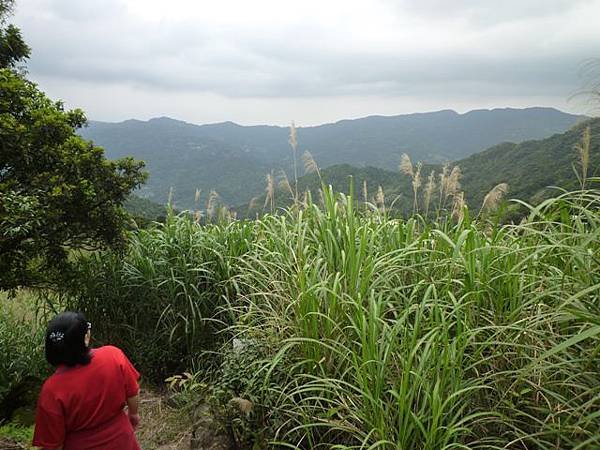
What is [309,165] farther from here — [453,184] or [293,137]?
[453,184]

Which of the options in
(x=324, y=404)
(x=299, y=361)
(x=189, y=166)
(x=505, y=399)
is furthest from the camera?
(x=189, y=166)

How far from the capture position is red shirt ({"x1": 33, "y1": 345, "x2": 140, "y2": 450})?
1.92 metres

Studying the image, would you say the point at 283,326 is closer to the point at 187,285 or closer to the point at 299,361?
the point at 299,361

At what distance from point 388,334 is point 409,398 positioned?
1.05 ft

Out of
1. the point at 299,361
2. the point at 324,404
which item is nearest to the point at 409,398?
the point at 324,404

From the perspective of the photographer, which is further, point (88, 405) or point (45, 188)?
point (45, 188)

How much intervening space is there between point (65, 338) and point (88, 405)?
341 millimetres

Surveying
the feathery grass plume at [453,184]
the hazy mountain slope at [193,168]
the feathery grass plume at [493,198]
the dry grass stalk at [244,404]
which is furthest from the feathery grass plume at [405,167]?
the hazy mountain slope at [193,168]

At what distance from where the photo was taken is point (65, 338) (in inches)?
75.7

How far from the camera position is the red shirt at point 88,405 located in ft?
6.30

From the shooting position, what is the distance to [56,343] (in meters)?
1.92

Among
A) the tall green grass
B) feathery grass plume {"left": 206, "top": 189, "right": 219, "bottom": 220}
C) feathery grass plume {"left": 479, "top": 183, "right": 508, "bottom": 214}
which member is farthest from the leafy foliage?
feathery grass plume {"left": 479, "top": 183, "right": 508, "bottom": 214}

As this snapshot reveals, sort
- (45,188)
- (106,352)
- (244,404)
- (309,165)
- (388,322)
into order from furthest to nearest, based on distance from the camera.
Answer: (309,165)
(45,188)
(388,322)
(244,404)
(106,352)

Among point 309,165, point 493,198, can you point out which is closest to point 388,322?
point 493,198
